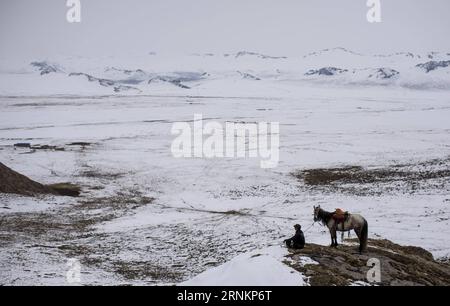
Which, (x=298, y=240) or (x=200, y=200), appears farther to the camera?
(x=200, y=200)

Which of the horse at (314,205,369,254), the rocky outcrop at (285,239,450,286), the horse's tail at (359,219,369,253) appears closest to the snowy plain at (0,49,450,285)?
the rocky outcrop at (285,239,450,286)

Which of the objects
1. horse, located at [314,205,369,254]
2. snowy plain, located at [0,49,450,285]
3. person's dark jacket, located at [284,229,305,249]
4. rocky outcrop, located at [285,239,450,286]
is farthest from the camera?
snowy plain, located at [0,49,450,285]

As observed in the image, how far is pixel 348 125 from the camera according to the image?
253ft

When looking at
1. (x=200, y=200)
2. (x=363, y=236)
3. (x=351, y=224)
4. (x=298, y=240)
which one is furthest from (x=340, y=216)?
(x=200, y=200)

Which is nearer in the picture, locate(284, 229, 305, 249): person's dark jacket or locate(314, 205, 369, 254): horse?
locate(284, 229, 305, 249): person's dark jacket

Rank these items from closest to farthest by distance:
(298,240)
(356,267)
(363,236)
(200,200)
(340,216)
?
1. (356,267)
2. (298,240)
3. (363,236)
4. (340,216)
5. (200,200)

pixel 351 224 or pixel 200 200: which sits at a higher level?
pixel 351 224

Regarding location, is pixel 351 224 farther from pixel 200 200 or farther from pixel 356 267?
pixel 200 200

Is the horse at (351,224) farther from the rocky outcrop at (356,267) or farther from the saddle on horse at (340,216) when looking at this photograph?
the rocky outcrop at (356,267)

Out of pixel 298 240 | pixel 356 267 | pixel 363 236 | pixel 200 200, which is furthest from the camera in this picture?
pixel 200 200

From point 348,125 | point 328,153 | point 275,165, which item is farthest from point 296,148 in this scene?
point 348,125

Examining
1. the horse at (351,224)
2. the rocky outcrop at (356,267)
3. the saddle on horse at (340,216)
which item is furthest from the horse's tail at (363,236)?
the saddle on horse at (340,216)

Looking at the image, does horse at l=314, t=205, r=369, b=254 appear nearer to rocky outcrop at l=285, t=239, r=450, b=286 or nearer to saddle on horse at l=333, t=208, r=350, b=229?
saddle on horse at l=333, t=208, r=350, b=229

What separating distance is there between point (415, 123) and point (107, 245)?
226 ft
